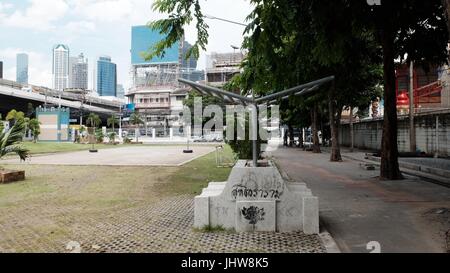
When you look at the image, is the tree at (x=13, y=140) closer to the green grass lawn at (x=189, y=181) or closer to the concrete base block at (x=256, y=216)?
the green grass lawn at (x=189, y=181)

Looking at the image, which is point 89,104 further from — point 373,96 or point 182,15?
point 182,15

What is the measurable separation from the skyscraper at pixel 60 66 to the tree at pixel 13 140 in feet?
468

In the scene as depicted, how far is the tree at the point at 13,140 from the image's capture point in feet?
43.6

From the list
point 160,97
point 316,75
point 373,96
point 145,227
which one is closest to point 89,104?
point 160,97

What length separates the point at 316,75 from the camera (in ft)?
58.1

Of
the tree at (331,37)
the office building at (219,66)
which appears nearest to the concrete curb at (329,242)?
the tree at (331,37)

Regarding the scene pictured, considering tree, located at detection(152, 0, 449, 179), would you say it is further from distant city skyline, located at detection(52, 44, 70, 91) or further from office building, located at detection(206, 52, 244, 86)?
distant city skyline, located at detection(52, 44, 70, 91)

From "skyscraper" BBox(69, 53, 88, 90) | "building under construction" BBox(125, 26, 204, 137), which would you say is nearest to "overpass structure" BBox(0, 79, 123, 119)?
"building under construction" BBox(125, 26, 204, 137)

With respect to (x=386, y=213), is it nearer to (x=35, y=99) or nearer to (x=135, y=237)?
(x=135, y=237)

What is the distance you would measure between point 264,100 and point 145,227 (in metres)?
3.00

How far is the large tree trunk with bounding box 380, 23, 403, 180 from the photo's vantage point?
13.3 m

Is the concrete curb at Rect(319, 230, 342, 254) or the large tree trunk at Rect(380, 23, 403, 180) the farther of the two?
the large tree trunk at Rect(380, 23, 403, 180)

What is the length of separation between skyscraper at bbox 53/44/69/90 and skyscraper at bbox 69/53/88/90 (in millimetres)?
2799

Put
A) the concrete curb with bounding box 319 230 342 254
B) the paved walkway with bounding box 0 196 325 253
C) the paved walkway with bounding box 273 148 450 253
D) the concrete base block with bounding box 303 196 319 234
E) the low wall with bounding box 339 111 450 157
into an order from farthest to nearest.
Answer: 1. the low wall with bounding box 339 111 450 157
2. the concrete base block with bounding box 303 196 319 234
3. the paved walkway with bounding box 273 148 450 253
4. the paved walkway with bounding box 0 196 325 253
5. the concrete curb with bounding box 319 230 342 254
